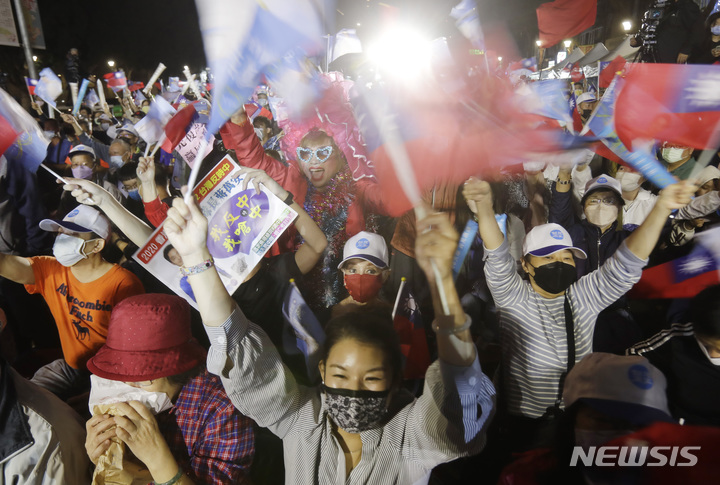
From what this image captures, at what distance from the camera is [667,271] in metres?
2.63

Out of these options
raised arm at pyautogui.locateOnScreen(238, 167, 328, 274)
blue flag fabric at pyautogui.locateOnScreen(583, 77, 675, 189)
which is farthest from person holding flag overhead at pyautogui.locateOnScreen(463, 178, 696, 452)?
raised arm at pyautogui.locateOnScreen(238, 167, 328, 274)

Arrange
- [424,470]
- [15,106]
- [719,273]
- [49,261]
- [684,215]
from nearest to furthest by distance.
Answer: [424,470] → [719,273] → [15,106] → [49,261] → [684,215]

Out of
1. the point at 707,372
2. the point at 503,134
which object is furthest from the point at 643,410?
the point at 503,134

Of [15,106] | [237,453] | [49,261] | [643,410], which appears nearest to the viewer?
[643,410]

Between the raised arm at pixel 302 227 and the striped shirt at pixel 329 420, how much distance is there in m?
0.90

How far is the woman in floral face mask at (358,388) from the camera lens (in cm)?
154

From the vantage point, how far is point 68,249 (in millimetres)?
2691

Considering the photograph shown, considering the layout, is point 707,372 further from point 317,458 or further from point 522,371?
point 317,458

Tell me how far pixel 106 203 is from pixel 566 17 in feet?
12.7

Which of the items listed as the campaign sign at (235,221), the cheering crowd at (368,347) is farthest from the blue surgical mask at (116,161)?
the campaign sign at (235,221)

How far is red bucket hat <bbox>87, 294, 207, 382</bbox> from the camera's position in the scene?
1.92m

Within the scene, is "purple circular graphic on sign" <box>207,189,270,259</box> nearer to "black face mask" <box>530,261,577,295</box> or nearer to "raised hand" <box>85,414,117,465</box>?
"raised hand" <box>85,414,117,465</box>

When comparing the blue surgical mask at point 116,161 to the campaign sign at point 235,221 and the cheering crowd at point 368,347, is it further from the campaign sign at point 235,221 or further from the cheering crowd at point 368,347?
the campaign sign at point 235,221

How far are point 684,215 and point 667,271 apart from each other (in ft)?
4.00
